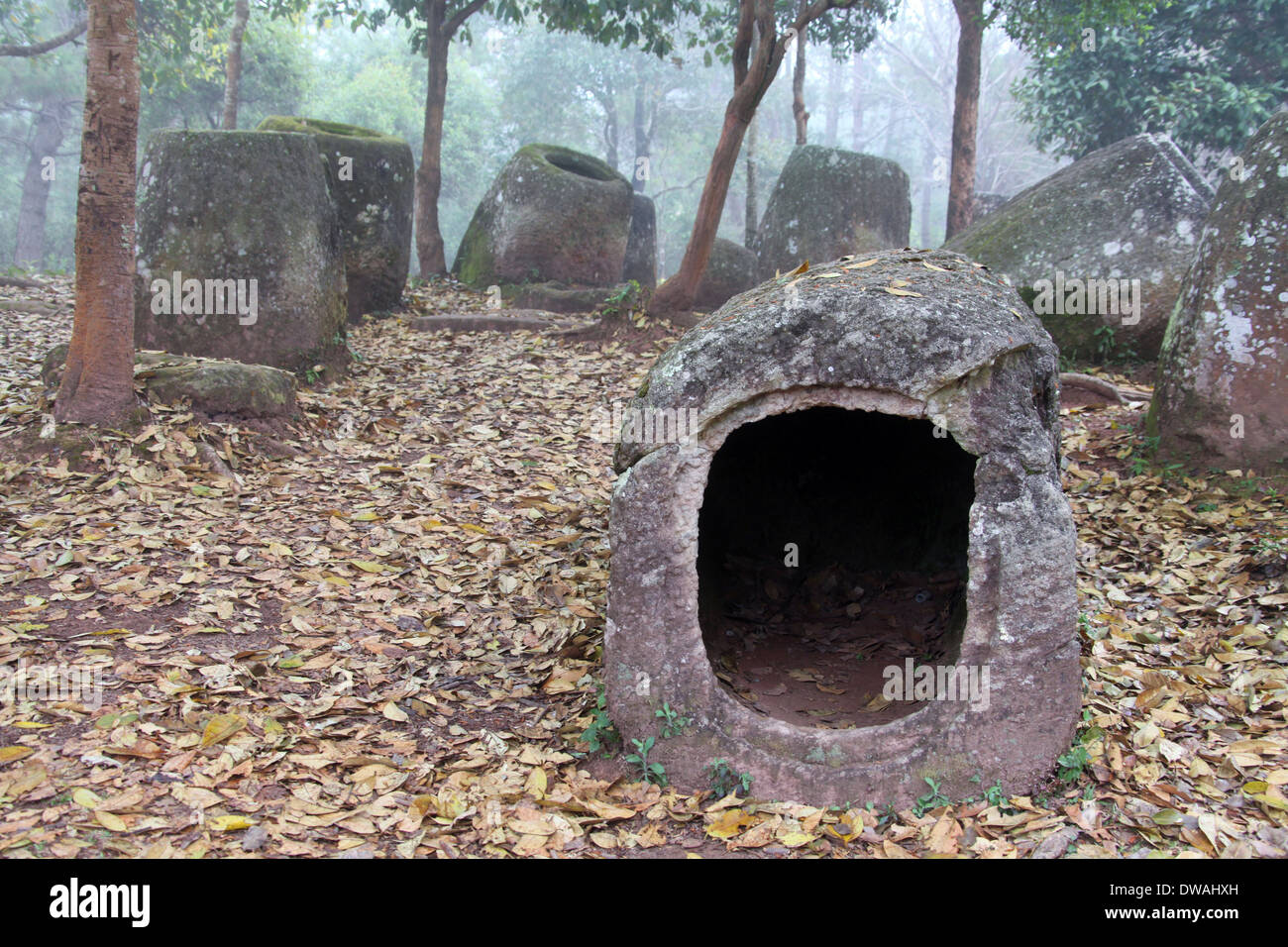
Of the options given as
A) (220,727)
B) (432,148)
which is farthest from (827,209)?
(220,727)

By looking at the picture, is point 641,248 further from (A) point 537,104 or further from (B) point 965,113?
(A) point 537,104

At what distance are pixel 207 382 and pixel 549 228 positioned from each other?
615cm

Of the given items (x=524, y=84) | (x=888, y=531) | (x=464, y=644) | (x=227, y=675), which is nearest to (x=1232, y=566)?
(x=888, y=531)

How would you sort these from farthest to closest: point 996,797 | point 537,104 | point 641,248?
point 537,104 → point 641,248 → point 996,797

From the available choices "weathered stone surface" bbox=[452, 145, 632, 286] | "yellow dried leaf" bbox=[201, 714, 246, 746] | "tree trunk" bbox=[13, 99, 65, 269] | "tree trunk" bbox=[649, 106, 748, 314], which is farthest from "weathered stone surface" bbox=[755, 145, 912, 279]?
"tree trunk" bbox=[13, 99, 65, 269]

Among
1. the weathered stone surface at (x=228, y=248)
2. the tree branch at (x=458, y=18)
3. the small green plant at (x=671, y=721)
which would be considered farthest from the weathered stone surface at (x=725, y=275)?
the small green plant at (x=671, y=721)

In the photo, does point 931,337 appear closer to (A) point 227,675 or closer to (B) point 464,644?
(B) point 464,644

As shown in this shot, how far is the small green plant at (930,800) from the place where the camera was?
10.8ft

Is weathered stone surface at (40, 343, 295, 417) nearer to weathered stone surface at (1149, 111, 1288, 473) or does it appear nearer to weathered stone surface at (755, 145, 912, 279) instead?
weathered stone surface at (1149, 111, 1288, 473)

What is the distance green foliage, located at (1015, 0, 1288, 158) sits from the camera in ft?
42.2

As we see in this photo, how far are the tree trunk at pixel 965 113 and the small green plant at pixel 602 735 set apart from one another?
8241 millimetres

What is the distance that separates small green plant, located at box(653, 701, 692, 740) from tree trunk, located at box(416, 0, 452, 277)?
31.4 ft

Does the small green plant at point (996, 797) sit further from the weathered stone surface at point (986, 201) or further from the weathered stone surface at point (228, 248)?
the weathered stone surface at point (986, 201)

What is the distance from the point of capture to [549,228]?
37.6 feet
